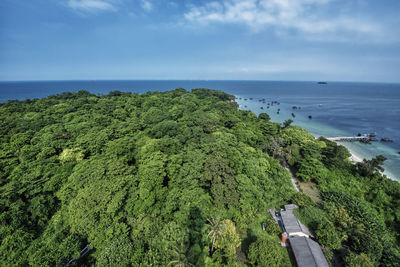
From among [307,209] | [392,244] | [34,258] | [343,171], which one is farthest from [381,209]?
[34,258]

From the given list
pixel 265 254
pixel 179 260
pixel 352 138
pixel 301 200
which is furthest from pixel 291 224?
pixel 352 138

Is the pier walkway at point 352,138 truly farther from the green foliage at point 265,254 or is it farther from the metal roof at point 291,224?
the green foliage at point 265,254

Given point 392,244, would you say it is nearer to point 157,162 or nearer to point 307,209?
point 307,209

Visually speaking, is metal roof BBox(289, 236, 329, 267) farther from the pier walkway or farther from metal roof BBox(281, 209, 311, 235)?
the pier walkway

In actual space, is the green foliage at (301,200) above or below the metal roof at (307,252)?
above

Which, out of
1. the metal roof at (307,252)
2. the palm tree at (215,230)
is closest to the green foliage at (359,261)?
the metal roof at (307,252)

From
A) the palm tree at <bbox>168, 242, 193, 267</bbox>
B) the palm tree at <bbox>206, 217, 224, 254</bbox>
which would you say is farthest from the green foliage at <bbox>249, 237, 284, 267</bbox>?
the palm tree at <bbox>168, 242, 193, 267</bbox>

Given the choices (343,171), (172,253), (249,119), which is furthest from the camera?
(249,119)
